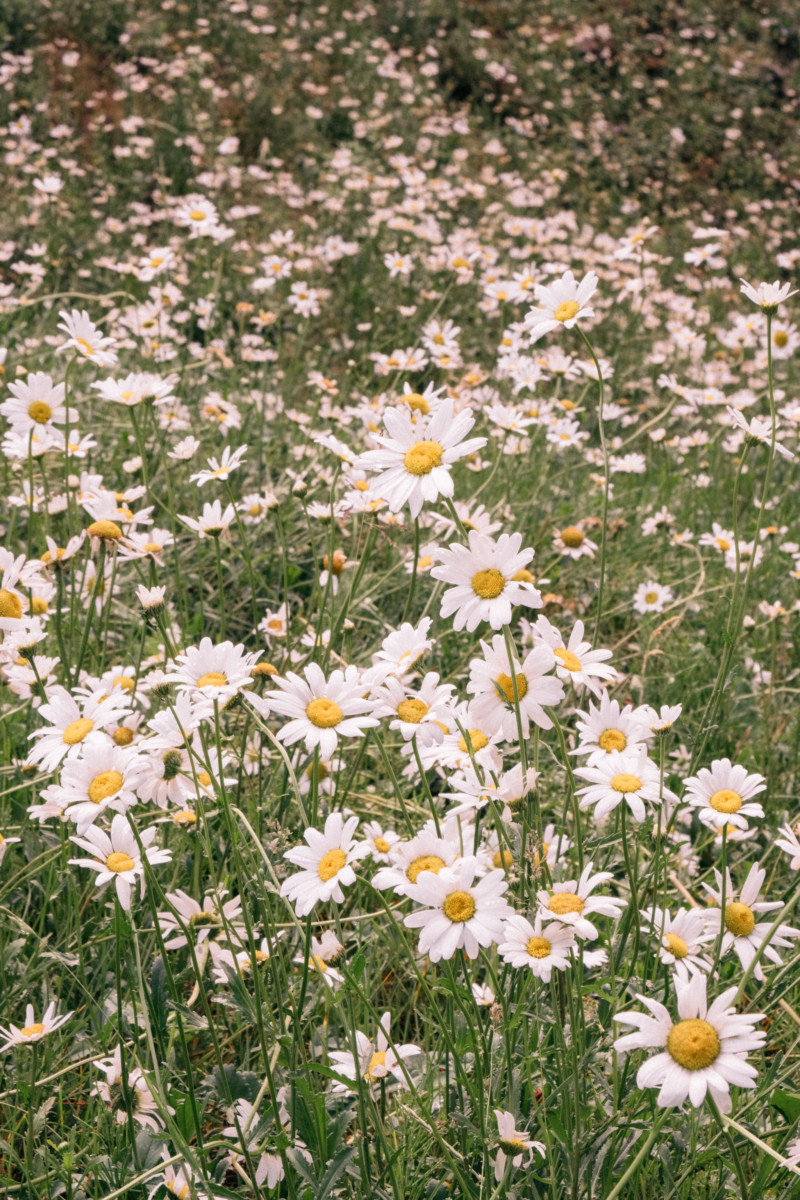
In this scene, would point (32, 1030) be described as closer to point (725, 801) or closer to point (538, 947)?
point (538, 947)

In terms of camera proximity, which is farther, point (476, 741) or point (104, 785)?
point (476, 741)

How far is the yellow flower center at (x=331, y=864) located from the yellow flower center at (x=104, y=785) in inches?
9.9

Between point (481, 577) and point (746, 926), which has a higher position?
point (481, 577)

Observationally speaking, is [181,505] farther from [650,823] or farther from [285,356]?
[650,823]

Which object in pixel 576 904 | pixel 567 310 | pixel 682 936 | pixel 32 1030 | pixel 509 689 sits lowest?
pixel 32 1030

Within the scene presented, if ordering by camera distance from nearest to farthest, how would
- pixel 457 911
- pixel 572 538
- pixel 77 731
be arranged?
pixel 457 911, pixel 77 731, pixel 572 538

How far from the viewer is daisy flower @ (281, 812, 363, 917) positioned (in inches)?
43.4

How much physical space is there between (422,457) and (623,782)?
0.46 metres

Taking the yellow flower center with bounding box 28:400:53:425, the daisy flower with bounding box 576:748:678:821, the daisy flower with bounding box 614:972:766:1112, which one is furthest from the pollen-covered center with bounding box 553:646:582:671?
the yellow flower center with bounding box 28:400:53:425

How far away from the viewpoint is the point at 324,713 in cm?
125

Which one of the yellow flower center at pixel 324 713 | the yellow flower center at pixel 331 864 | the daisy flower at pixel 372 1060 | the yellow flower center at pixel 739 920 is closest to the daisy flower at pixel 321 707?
the yellow flower center at pixel 324 713

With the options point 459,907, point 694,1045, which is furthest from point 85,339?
point 694,1045

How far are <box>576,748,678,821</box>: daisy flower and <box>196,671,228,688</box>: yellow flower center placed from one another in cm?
45

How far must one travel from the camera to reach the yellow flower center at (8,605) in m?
1.47
